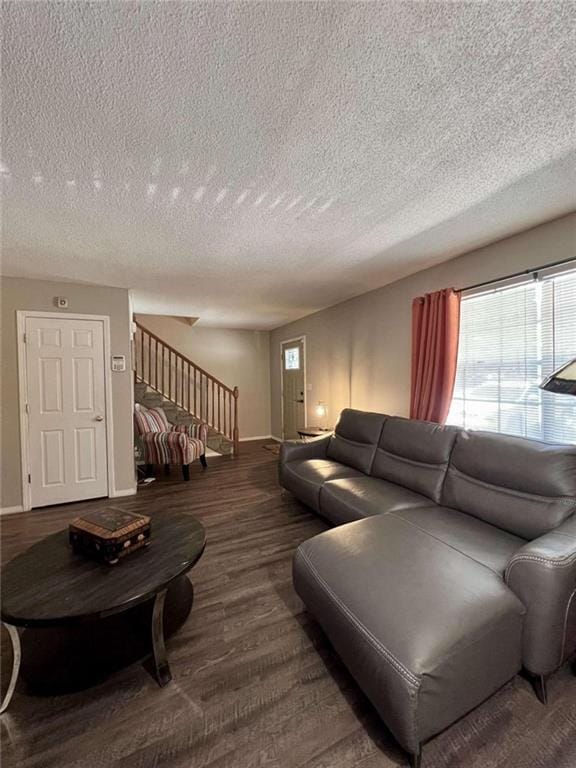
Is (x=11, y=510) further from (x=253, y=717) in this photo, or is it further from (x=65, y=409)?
(x=253, y=717)

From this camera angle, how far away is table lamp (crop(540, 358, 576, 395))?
140 centimetres

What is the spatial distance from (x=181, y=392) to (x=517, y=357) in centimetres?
501

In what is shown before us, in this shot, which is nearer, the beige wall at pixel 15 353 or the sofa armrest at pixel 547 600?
the sofa armrest at pixel 547 600

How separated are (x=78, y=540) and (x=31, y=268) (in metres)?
2.66

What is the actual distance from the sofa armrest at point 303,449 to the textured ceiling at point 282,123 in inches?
79.5

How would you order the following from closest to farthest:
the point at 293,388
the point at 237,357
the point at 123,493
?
the point at 123,493 → the point at 293,388 → the point at 237,357

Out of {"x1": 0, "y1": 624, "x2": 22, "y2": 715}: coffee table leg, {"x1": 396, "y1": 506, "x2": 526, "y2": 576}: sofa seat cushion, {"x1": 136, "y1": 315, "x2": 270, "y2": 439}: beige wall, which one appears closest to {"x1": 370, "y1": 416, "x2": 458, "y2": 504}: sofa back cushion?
{"x1": 396, "y1": 506, "x2": 526, "y2": 576}: sofa seat cushion

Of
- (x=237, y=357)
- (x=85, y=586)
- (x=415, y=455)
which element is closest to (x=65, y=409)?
(x=85, y=586)

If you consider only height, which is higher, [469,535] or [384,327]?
→ [384,327]

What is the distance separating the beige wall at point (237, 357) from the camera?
6.12m

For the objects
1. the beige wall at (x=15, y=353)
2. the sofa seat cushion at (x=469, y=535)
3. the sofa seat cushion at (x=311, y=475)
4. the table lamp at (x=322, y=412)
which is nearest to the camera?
the sofa seat cushion at (x=469, y=535)

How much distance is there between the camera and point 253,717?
1215mm

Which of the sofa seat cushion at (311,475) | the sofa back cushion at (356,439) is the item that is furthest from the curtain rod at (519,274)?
the sofa seat cushion at (311,475)

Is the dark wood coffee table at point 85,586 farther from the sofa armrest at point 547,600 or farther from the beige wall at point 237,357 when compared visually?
the beige wall at point 237,357
